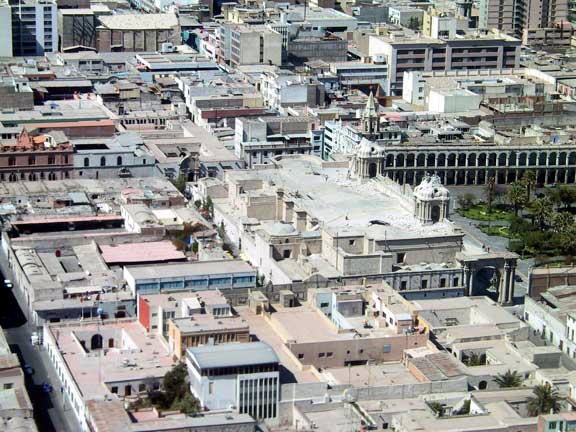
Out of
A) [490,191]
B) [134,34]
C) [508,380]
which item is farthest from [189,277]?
[134,34]

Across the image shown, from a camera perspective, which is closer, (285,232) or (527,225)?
(285,232)

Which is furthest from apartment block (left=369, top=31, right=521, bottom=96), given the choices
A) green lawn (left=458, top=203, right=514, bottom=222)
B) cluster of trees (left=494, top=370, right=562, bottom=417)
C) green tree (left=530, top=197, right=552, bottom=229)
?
cluster of trees (left=494, top=370, right=562, bottom=417)

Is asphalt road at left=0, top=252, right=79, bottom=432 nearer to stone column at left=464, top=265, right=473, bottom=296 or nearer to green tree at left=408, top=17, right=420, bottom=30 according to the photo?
stone column at left=464, top=265, right=473, bottom=296

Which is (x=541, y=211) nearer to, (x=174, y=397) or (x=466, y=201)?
(x=466, y=201)

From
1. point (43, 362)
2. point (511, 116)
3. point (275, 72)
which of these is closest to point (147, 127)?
point (275, 72)

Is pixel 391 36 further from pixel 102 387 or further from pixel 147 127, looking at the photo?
pixel 102 387

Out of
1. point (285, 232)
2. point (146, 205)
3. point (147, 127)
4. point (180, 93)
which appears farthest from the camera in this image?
point (180, 93)
